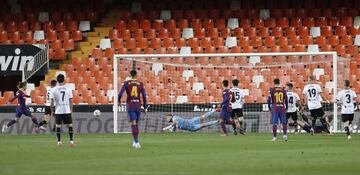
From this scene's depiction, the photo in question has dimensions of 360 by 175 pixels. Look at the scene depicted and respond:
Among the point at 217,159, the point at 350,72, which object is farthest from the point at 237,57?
the point at 217,159

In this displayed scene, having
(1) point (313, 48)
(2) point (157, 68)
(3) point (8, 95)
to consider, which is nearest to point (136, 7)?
(2) point (157, 68)

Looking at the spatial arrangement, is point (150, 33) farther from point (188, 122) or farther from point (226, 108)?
point (226, 108)

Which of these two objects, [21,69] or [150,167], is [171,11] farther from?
[150,167]

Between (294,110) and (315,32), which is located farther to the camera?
(315,32)

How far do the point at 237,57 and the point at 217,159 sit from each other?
1663 centimetres

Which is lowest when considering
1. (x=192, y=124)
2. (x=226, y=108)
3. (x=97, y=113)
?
(x=192, y=124)

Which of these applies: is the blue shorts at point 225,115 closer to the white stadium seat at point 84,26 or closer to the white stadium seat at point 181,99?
the white stadium seat at point 181,99

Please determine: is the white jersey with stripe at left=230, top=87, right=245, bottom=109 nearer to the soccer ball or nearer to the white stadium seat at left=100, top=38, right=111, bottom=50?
the soccer ball

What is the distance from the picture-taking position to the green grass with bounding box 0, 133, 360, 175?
52.9 ft

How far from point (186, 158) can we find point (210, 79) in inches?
606

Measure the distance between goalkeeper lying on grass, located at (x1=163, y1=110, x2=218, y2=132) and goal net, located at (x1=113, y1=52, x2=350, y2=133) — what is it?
176 mm

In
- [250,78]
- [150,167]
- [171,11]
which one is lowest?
[150,167]

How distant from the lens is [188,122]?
33500 mm

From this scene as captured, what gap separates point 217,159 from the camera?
1858 cm
